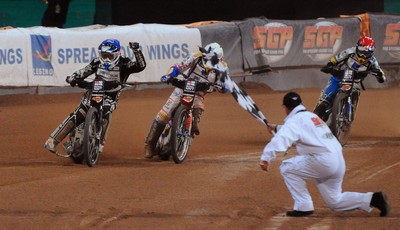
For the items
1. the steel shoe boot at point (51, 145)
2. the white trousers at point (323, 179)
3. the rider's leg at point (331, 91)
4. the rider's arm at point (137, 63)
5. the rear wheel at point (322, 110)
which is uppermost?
the rider's arm at point (137, 63)

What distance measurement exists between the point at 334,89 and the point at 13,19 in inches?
536

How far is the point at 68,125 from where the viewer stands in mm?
15320

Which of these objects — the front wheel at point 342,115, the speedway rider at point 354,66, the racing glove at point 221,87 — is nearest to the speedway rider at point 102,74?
the racing glove at point 221,87

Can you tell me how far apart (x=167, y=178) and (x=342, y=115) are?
4790mm

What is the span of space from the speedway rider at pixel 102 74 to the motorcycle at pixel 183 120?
2.35 feet

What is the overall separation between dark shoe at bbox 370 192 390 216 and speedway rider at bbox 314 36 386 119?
6755 mm

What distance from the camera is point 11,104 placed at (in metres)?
22.7

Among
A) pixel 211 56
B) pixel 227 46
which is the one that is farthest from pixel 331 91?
pixel 227 46

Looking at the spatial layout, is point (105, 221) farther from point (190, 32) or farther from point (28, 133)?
point (190, 32)

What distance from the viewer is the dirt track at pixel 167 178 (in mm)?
11281

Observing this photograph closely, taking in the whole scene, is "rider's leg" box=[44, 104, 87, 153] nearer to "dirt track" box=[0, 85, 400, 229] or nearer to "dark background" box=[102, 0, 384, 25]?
"dirt track" box=[0, 85, 400, 229]

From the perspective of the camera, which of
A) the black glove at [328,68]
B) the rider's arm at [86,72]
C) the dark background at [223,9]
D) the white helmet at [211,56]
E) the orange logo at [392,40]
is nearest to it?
the rider's arm at [86,72]

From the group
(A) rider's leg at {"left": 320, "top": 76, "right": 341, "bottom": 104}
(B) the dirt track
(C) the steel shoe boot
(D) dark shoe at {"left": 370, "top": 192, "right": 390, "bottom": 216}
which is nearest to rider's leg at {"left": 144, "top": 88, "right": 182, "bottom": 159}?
(B) the dirt track

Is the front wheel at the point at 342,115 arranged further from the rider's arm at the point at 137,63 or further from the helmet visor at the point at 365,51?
the rider's arm at the point at 137,63
